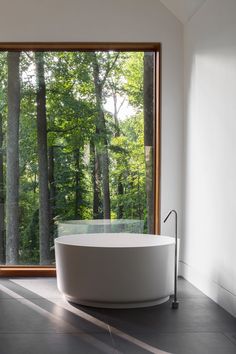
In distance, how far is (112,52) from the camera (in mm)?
5980

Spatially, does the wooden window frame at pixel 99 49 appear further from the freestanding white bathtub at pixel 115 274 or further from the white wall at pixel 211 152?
the freestanding white bathtub at pixel 115 274

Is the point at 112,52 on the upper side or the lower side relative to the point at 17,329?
upper

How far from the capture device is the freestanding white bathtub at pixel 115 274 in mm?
4207

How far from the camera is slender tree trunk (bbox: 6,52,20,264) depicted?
19.6ft

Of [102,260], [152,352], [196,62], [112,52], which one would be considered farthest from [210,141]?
[152,352]

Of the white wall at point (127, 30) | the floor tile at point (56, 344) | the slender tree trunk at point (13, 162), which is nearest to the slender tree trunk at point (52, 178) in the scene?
the slender tree trunk at point (13, 162)

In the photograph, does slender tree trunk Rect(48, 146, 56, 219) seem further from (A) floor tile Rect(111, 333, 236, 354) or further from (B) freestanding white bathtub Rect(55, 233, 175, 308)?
(A) floor tile Rect(111, 333, 236, 354)

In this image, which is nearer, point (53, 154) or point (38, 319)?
point (38, 319)

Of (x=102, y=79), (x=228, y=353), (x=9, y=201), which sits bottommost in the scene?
(x=228, y=353)

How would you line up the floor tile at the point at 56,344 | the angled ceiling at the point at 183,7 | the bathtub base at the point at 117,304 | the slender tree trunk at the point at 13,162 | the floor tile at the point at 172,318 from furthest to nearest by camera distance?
the slender tree trunk at the point at 13,162
the angled ceiling at the point at 183,7
the bathtub base at the point at 117,304
the floor tile at the point at 172,318
the floor tile at the point at 56,344

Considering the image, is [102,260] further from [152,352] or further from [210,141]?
[210,141]

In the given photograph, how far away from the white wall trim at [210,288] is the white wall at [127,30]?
508 mm

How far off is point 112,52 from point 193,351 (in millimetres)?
3753

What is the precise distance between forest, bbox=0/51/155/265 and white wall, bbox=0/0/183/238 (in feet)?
0.69
